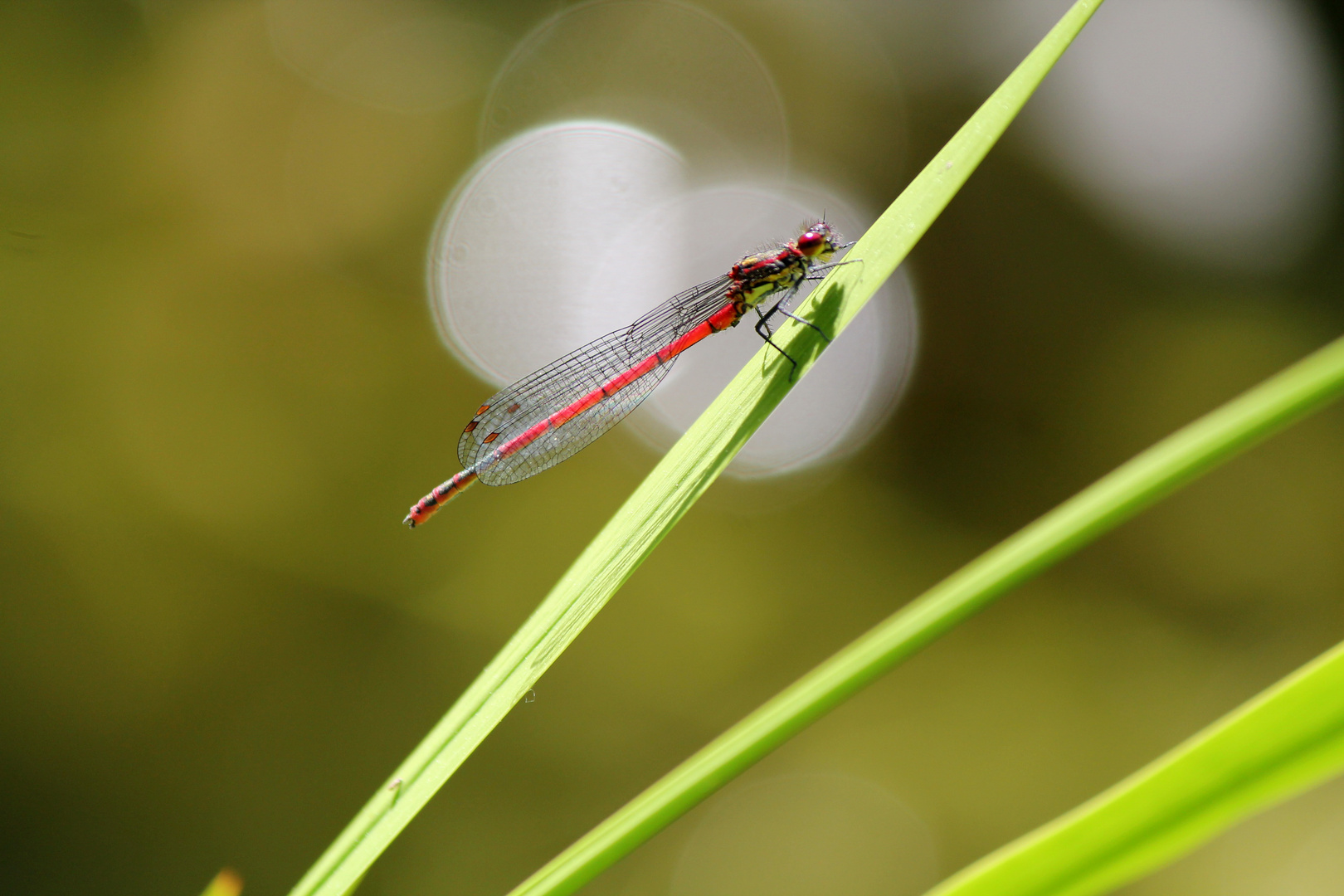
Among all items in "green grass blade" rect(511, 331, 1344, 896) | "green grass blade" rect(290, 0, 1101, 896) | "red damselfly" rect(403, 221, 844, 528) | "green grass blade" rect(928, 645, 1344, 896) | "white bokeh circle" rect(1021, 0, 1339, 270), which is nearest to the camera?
"green grass blade" rect(928, 645, 1344, 896)

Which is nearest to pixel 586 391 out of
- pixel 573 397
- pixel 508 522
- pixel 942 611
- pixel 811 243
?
pixel 573 397

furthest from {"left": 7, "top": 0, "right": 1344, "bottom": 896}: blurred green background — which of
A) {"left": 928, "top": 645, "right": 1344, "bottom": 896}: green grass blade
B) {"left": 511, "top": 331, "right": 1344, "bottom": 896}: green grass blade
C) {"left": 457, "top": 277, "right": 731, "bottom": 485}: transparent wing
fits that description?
{"left": 928, "top": 645, "right": 1344, "bottom": 896}: green grass blade

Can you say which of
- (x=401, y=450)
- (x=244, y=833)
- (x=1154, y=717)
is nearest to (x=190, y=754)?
(x=244, y=833)

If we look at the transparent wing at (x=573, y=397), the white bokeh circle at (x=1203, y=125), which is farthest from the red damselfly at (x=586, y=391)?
the white bokeh circle at (x=1203, y=125)

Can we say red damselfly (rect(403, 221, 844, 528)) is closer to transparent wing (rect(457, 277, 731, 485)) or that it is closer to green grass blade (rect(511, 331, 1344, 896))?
transparent wing (rect(457, 277, 731, 485))

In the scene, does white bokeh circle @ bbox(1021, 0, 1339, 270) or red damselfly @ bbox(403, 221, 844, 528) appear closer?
red damselfly @ bbox(403, 221, 844, 528)

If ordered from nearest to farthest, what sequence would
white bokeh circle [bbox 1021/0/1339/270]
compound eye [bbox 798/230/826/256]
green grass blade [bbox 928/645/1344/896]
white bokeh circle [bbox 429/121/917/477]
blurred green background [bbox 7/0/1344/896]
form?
green grass blade [bbox 928/645/1344/896]
compound eye [bbox 798/230/826/256]
blurred green background [bbox 7/0/1344/896]
white bokeh circle [bbox 429/121/917/477]
white bokeh circle [bbox 1021/0/1339/270]
